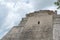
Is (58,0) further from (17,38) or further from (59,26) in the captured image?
(17,38)

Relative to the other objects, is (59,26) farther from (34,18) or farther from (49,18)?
(34,18)

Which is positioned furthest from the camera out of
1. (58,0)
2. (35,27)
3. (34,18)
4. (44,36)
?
(34,18)

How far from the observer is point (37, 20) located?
21.8m

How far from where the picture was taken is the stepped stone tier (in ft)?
63.9

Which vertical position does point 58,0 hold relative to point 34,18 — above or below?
above

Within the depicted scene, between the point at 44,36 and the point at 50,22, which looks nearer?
the point at 44,36

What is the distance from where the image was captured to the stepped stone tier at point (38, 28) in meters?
19.5

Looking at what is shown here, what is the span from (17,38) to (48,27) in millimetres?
3336

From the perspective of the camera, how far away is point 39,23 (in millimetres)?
21359

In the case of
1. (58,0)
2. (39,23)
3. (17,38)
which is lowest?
(17,38)

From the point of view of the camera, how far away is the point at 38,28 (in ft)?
67.0

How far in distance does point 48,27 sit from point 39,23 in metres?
1.39

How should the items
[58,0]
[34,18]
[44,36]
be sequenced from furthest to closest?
[34,18] < [44,36] < [58,0]

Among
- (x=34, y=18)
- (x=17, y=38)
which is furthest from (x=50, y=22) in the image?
(x=17, y=38)
